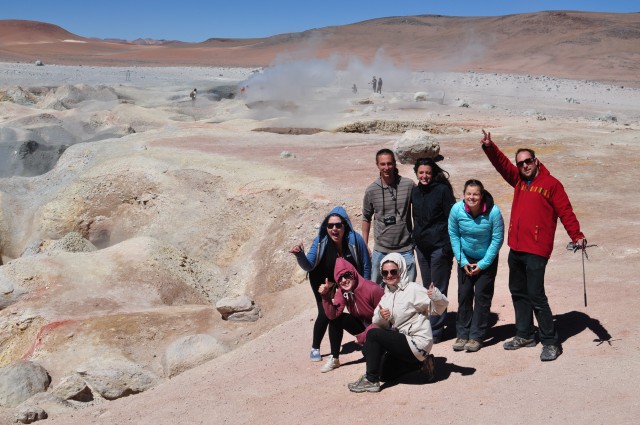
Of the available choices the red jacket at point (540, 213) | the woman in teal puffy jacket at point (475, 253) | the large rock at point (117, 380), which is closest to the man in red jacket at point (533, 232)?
the red jacket at point (540, 213)

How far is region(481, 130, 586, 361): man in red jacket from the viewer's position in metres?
4.71

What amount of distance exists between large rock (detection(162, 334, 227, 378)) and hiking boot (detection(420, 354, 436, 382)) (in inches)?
113

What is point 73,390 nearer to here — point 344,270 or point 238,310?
point 238,310

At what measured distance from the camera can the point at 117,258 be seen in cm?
988

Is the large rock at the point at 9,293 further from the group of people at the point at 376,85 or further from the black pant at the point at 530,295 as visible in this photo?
the group of people at the point at 376,85

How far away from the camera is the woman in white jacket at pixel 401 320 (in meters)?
4.48

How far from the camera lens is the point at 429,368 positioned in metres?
4.63

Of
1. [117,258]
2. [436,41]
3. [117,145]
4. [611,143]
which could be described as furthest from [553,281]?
[436,41]

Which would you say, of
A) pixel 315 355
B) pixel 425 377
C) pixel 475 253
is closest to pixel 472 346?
pixel 425 377

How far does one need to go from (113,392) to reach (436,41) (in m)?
68.1

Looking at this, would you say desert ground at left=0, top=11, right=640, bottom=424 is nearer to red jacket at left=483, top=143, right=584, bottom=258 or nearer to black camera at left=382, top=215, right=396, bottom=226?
red jacket at left=483, top=143, right=584, bottom=258

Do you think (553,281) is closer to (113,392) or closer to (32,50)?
(113,392)

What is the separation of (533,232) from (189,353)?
3.71m

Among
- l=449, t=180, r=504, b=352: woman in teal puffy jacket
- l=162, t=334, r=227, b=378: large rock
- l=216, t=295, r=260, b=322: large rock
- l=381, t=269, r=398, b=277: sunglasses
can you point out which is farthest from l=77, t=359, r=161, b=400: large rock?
l=381, t=269, r=398, b=277: sunglasses
